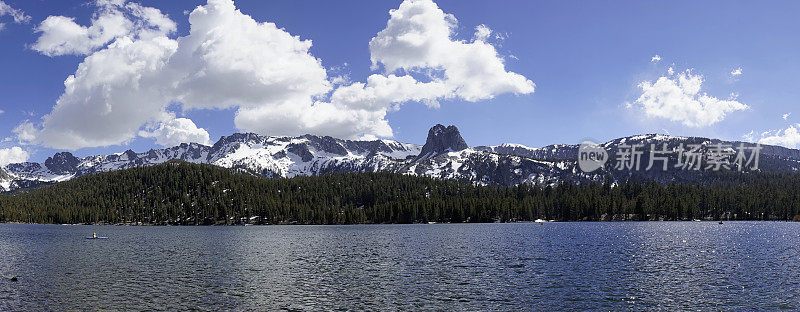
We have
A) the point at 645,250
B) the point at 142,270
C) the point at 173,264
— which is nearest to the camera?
the point at 142,270

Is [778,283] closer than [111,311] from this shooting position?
No

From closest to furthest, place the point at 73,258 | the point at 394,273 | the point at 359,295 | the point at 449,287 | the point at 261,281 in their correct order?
the point at 359,295 < the point at 449,287 < the point at 261,281 < the point at 394,273 < the point at 73,258

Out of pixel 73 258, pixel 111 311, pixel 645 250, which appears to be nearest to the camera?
pixel 111 311

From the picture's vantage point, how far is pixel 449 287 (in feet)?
191

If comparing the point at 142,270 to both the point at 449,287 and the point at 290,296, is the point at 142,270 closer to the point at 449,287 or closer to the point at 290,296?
the point at 290,296

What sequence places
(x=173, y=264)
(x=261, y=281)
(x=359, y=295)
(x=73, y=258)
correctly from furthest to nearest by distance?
(x=73, y=258) < (x=173, y=264) < (x=261, y=281) < (x=359, y=295)

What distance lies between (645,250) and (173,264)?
296 feet

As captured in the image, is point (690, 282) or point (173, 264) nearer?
point (690, 282)

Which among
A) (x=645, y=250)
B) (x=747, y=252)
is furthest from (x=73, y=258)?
(x=747, y=252)

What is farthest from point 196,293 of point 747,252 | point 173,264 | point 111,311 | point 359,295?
point 747,252

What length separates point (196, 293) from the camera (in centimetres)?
5553

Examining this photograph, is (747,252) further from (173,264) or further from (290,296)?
(173,264)

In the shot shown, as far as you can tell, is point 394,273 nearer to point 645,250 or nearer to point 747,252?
point 645,250

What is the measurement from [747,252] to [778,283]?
4141 centimetres
